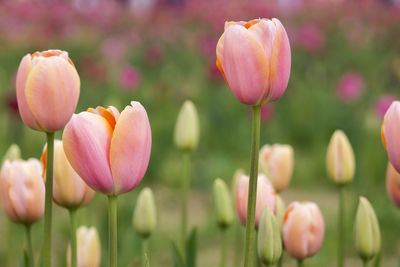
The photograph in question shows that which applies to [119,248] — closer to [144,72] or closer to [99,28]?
[144,72]

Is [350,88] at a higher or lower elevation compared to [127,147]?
higher

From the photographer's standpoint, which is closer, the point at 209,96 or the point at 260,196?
the point at 260,196

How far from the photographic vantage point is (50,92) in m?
0.68

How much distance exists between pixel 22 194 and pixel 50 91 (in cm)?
23

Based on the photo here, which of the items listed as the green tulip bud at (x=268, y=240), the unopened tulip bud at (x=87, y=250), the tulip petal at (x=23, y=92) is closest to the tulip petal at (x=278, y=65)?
the green tulip bud at (x=268, y=240)

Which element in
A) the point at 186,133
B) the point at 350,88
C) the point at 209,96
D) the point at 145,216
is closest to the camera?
the point at 145,216

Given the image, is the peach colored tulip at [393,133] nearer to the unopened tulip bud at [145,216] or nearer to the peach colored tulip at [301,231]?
the peach colored tulip at [301,231]

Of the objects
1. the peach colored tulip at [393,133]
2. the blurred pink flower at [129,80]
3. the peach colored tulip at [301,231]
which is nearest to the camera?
the peach colored tulip at [393,133]

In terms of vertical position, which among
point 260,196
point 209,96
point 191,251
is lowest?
point 191,251

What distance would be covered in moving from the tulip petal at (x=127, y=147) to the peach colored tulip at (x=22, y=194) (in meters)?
0.23

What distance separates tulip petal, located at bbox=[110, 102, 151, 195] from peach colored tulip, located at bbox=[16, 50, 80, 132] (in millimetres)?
66

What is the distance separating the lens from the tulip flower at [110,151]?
0.66m

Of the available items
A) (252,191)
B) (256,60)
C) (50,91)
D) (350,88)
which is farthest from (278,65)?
(350,88)

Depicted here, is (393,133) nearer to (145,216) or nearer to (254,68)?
(254,68)
